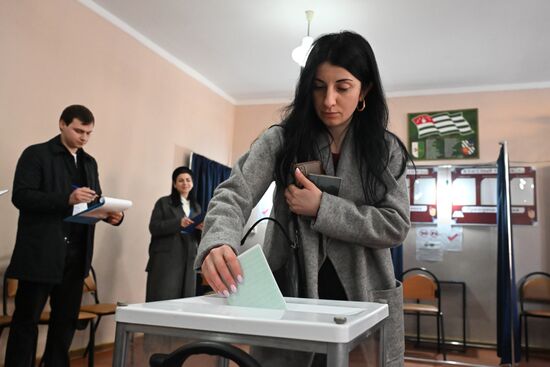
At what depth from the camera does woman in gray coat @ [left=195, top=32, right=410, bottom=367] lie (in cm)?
84

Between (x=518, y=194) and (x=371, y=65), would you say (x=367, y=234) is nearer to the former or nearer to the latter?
(x=371, y=65)

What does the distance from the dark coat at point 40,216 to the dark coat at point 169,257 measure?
120cm

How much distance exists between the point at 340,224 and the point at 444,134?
4.88 meters

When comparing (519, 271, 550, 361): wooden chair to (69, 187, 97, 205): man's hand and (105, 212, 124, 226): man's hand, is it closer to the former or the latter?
(105, 212, 124, 226): man's hand

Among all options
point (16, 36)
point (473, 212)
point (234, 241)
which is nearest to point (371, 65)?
point (234, 241)

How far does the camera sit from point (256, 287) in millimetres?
686

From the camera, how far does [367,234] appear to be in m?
0.83

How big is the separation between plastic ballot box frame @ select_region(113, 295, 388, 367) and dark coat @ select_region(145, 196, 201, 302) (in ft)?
10.2

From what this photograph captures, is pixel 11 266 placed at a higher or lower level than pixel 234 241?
lower

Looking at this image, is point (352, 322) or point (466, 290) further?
point (466, 290)

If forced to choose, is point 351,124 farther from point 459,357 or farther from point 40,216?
point 459,357

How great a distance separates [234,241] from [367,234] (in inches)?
9.2

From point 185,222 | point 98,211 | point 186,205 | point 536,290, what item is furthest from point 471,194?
point 98,211

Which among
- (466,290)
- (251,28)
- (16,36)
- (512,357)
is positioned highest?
(251,28)
